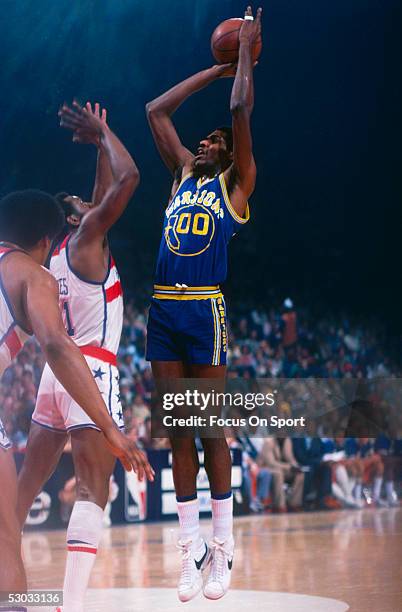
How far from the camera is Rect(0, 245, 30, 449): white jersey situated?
3.88 meters

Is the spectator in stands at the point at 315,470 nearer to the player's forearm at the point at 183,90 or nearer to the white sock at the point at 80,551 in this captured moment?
the player's forearm at the point at 183,90

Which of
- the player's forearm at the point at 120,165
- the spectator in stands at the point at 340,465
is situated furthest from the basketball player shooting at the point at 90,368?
the spectator in stands at the point at 340,465

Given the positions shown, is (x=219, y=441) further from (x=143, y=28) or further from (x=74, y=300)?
(x=143, y=28)

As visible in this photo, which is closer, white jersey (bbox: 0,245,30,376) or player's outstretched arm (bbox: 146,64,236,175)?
white jersey (bbox: 0,245,30,376)

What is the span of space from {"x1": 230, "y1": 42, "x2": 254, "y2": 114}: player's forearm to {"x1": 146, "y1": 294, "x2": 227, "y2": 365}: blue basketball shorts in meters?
1.03

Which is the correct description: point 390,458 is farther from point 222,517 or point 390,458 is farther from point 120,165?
point 120,165

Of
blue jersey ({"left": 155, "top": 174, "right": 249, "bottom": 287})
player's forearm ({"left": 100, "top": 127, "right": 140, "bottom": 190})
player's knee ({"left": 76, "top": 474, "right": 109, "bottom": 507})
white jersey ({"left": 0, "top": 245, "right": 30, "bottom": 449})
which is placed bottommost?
player's knee ({"left": 76, "top": 474, "right": 109, "bottom": 507})

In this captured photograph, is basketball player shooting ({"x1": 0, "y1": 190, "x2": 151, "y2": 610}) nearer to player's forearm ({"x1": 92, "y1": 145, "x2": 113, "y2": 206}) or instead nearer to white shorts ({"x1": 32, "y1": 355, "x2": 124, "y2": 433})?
white shorts ({"x1": 32, "y1": 355, "x2": 124, "y2": 433})

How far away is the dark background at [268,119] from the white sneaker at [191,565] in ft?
21.6

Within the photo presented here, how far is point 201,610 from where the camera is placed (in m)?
5.59

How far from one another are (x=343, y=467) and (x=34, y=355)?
394 centimetres

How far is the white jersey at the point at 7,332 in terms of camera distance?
12.7 ft

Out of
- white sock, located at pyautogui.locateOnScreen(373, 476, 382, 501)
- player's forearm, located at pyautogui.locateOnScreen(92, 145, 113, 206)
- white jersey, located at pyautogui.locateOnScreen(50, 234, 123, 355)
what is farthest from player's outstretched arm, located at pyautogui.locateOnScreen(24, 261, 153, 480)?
white sock, located at pyautogui.locateOnScreen(373, 476, 382, 501)

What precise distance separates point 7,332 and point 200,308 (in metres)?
1.45
